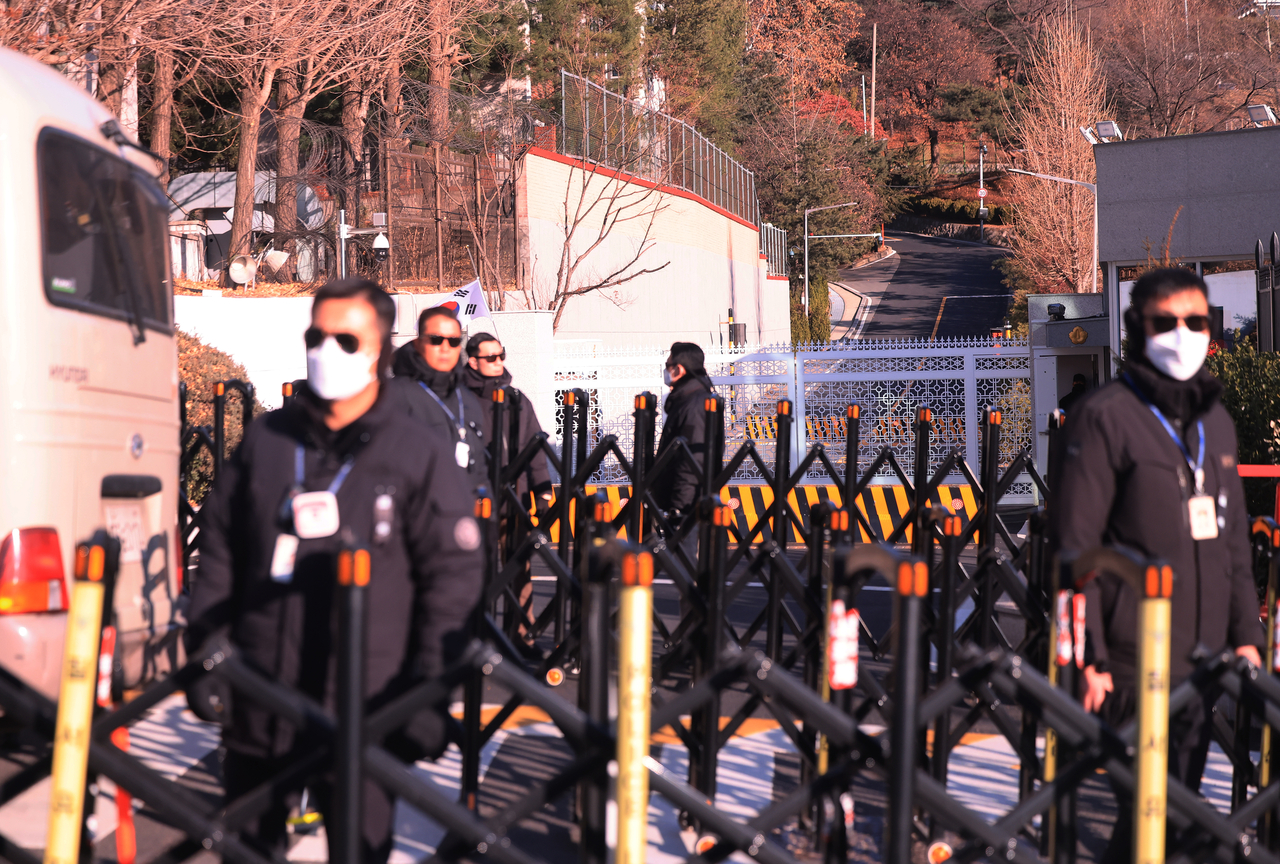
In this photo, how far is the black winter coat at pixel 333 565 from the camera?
3.20 meters

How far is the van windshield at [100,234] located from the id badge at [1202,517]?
4.01m

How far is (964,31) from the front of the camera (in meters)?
94.2

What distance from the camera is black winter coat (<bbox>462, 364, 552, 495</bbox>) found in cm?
808

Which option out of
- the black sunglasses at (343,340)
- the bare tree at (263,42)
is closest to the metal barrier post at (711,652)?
the black sunglasses at (343,340)

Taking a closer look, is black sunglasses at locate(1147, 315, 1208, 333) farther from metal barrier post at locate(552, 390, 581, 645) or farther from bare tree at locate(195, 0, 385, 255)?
bare tree at locate(195, 0, 385, 255)

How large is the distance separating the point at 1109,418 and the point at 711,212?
→ 41340mm

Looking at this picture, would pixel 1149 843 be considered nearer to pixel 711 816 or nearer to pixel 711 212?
pixel 711 816

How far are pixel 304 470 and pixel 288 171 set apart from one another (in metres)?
23.4

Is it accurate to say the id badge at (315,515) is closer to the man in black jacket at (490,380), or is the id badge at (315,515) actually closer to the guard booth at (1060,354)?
the man in black jacket at (490,380)

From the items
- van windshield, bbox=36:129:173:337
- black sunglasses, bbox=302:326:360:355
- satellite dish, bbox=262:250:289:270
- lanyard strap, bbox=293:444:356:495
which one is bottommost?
lanyard strap, bbox=293:444:356:495

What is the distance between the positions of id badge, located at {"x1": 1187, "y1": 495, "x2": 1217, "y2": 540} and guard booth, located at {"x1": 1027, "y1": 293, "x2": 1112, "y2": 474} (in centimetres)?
1087

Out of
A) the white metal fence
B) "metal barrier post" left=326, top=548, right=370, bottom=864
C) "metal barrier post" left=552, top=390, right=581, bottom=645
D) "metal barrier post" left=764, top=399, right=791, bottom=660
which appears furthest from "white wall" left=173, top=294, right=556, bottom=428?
"metal barrier post" left=326, top=548, right=370, bottom=864

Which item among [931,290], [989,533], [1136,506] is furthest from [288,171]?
[931,290]

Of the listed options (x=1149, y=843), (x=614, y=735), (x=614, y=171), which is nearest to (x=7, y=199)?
(x=614, y=735)
